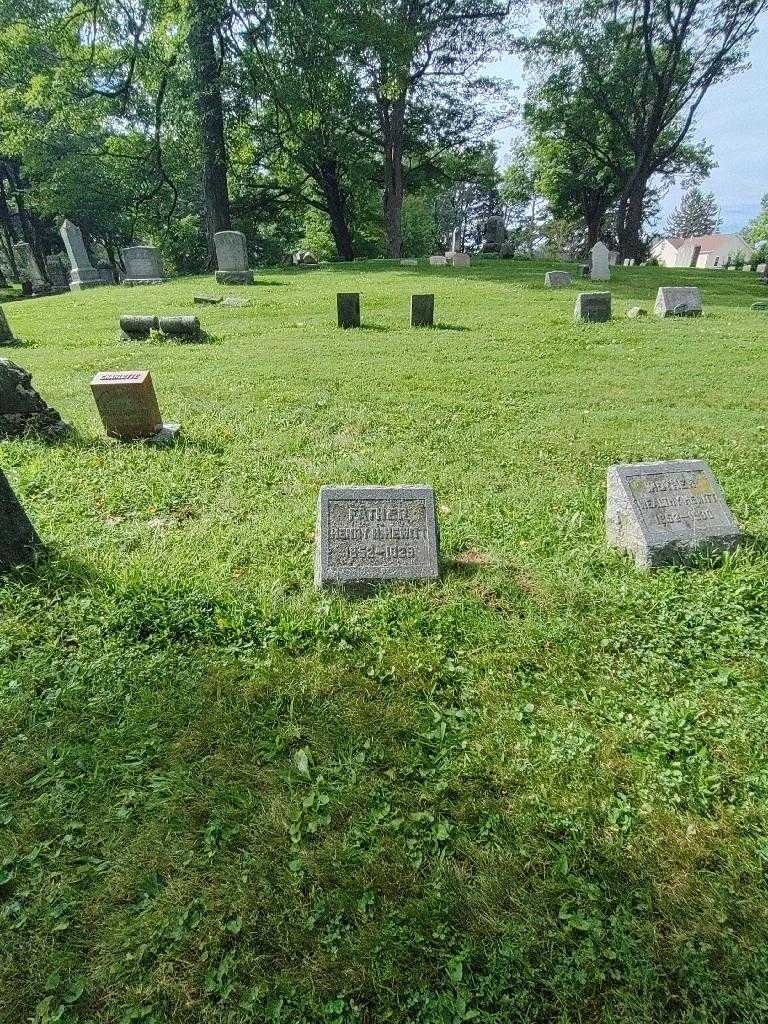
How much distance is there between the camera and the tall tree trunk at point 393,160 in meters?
25.8

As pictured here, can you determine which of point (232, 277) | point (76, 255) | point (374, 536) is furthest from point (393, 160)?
point (374, 536)

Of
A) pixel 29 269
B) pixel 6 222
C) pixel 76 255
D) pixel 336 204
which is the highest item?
pixel 336 204

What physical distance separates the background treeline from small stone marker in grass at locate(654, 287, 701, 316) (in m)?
13.9

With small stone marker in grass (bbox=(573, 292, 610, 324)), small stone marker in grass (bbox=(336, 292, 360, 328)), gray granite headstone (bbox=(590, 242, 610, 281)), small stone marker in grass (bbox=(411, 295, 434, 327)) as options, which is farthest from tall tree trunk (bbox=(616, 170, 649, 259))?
small stone marker in grass (bbox=(336, 292, 360, 328))

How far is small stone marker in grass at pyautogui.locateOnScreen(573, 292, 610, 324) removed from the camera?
1151 cm

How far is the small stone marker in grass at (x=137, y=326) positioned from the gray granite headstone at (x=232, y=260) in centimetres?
785

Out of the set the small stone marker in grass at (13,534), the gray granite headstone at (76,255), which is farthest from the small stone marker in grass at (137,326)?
the gray granite headstone at (76,255)

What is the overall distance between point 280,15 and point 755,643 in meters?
22.9

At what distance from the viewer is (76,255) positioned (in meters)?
21.1

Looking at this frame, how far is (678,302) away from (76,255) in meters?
22.3

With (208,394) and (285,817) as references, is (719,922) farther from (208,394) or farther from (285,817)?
(208,394)

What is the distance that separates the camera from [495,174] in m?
44.9

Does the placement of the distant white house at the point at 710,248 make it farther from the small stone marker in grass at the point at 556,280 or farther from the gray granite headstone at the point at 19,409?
the gray granite headstone at the point at 19,409

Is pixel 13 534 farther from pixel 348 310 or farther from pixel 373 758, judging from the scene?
pixel 348 310
